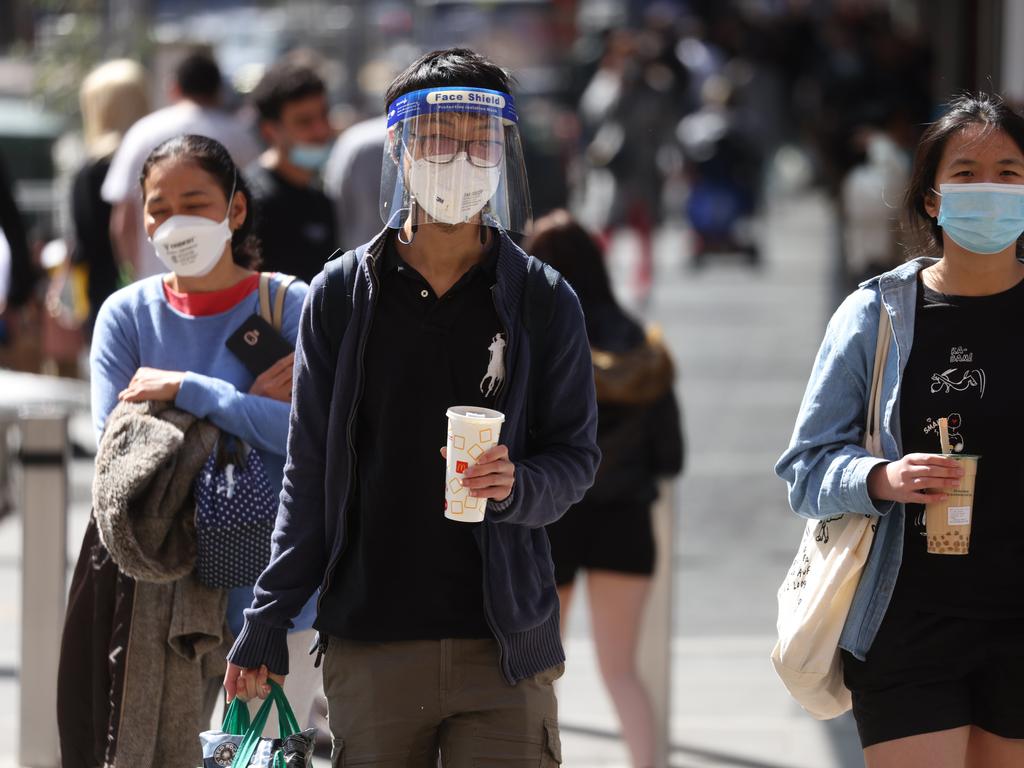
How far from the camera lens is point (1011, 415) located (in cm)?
339

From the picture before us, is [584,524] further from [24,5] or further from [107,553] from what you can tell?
[24,5]

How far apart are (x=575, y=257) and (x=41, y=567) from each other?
194 cm

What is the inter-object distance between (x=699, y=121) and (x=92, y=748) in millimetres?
15827

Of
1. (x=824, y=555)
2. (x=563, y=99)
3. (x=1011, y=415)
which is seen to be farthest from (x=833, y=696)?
(x=563, y=99)

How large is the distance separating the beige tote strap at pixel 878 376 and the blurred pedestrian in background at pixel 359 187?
12.6 feet

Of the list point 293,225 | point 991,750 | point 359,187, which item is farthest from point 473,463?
point 359,187

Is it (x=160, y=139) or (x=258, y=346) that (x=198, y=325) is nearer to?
(x=258, y=346)

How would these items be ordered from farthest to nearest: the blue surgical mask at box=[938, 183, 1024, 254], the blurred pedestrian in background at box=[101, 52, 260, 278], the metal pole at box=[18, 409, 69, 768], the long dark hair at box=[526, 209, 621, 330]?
the blurred pedestrian in background at box=[101, 52, 260, 278]
the metal pole at box=[18, 409, 69, 768]
the long dark hair at box=[526, 209, 621, 330]
the blue surgical mask at box=[938, 183, 1024, 254]

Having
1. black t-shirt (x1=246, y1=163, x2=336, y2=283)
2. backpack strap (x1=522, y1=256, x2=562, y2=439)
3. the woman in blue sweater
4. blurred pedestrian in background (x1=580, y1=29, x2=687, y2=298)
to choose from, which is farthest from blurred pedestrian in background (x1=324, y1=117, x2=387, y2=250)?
blurred pedestrian in background (x1=580, y1=29, x2=687, y2=298)

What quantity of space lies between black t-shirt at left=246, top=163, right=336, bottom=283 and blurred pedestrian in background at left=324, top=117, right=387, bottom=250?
381mm

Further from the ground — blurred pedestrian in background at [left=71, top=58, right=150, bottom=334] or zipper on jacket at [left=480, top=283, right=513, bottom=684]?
blurred pedestrian in background at [left=71, top=58, right=150, bottom=334]

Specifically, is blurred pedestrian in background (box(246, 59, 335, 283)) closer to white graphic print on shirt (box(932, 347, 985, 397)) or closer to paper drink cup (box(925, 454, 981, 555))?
white graphic print on shirt (box(932, 347, 985, 397))

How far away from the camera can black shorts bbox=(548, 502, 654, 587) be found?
534 cm

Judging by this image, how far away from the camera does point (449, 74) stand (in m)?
3.26
